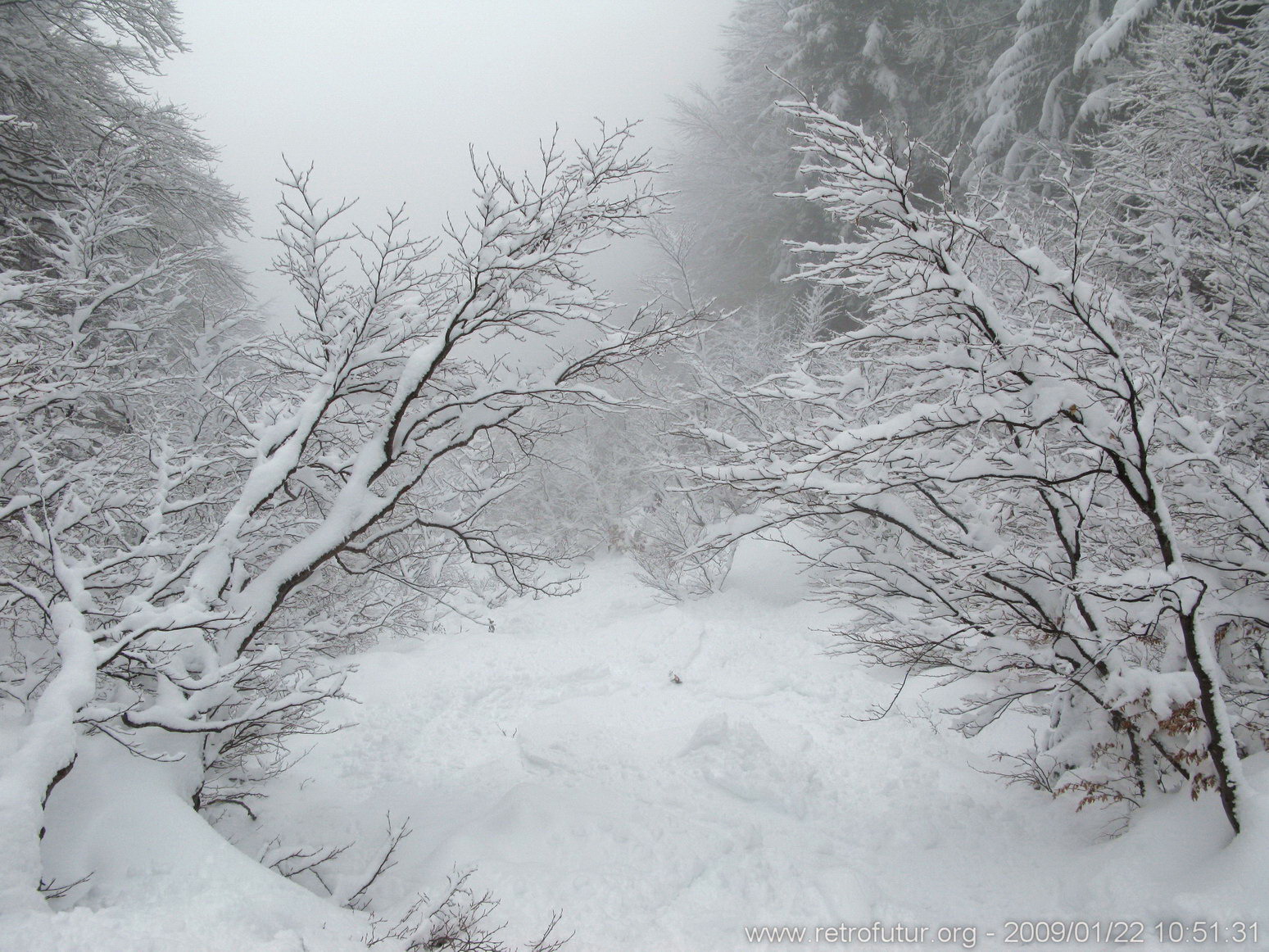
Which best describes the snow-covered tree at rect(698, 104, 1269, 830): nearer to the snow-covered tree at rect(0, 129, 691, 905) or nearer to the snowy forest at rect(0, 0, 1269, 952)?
the snowy forest at rect(0, 0, 1269, 952)

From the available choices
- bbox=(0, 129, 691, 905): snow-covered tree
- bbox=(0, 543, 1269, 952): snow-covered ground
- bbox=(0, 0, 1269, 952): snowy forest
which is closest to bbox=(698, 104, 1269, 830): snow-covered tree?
bbox=(0, 0, 1269, 952): snowy forest

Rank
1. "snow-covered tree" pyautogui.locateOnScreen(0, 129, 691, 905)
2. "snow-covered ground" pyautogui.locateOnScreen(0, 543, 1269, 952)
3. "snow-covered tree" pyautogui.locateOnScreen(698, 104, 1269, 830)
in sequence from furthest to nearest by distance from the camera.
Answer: "snow-covered tree" pyautogui.locateOnScreen(0, 129, 691, 905)
"snow-covered tree" pyautogui.locateOnScreen(698, 104, 1269, 830)
"snow-covered ground" pyautogui.locateOnScreen(0, 543, 1269, 952)

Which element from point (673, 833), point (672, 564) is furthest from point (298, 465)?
point (673, 833)

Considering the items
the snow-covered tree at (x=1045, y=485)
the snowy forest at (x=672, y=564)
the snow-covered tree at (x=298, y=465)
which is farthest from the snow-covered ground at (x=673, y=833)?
the snow-covered tree at (x=298, y=465)

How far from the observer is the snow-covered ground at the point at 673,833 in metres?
2.73

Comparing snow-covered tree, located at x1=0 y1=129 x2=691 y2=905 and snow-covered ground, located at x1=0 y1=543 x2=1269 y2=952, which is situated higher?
snow-covered tree, located at x1=0 y1=129 x2=691 y2=905

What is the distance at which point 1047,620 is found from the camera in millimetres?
→ 3490

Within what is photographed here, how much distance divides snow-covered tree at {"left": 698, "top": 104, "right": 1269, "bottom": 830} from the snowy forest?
35 millimetres

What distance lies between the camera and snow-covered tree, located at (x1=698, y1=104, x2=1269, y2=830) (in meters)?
2.91

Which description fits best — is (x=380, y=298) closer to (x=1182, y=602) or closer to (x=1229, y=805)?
(x=1182, y=602)

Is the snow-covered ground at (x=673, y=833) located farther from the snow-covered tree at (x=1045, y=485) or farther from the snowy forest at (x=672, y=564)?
the snow-covered tree at (x=1045, y=485)

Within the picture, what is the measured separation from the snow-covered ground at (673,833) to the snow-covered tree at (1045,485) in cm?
62

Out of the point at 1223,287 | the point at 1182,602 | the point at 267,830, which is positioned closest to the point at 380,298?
the point at 267,830

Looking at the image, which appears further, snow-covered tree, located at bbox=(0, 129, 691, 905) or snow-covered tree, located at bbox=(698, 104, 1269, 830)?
snow-covered tree, located at bbox=(0, 129, 691, 905)
